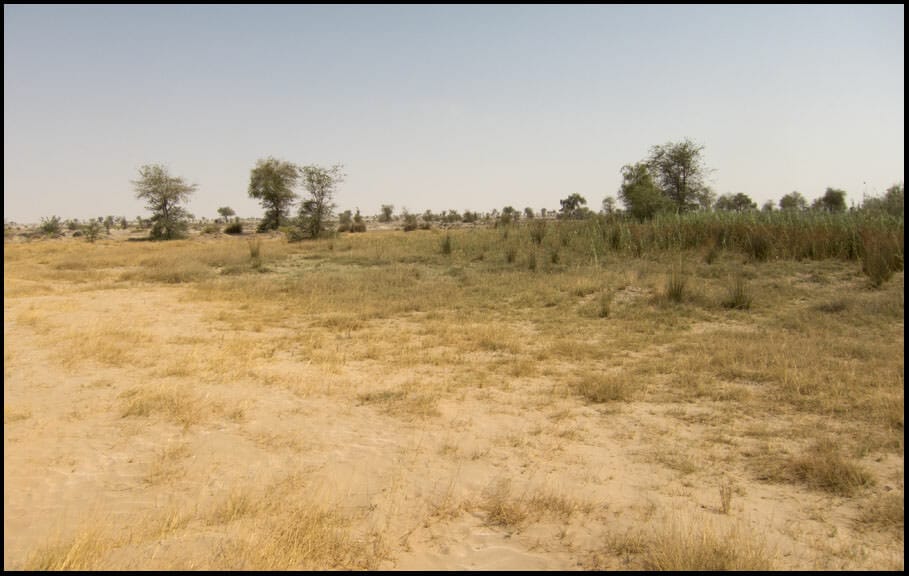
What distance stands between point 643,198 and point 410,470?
1001 inches

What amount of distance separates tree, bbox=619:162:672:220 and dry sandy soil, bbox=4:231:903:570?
2096cm

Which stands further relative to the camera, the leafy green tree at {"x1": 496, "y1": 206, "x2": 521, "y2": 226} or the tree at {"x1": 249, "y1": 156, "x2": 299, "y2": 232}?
the tree at {"x1": 249, "y1": 156, "x2": 299, "y2": 232}

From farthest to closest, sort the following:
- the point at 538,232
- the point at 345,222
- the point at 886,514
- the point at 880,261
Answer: the point at 345,222, the point at 538,232, the point at 880,261, the point at 886,514

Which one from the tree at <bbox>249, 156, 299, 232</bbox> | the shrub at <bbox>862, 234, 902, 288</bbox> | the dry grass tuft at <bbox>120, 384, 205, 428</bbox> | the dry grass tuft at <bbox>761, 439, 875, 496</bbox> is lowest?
the dry grass tuft at <bbox>761, 439, 875, 496</bbox>

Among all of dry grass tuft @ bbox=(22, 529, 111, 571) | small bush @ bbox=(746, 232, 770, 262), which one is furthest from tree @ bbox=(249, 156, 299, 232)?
dry grass tuft @ bbox=(22, 529, 111, 571)

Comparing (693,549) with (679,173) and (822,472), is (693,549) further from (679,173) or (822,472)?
(679,173)

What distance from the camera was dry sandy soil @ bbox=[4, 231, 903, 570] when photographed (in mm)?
2988

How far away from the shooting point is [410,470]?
4.02 metres

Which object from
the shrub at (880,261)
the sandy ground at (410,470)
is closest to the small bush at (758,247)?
the shrub at (880,261)

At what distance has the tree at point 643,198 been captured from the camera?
26.7m

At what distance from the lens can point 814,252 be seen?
15.5m

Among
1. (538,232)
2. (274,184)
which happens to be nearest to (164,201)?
(274,184)

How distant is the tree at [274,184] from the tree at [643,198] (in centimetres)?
2268

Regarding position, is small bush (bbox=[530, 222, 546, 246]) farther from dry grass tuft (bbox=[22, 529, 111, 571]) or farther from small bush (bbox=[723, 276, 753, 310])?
dry grass tuft (bbox=[22, 529, 111, 571])
